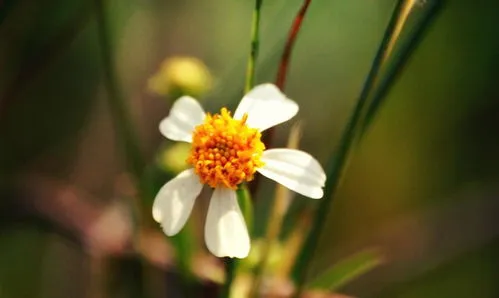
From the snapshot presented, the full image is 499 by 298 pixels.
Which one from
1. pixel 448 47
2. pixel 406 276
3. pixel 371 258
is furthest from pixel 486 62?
pixel 371 258

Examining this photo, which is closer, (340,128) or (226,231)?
(226,231)

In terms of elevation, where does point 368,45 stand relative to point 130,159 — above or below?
above

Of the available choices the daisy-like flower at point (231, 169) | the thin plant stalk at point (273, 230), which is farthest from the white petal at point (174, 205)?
the thin plant stalk at point (273, 230)

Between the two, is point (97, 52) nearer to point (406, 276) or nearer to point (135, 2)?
point (135, 2)

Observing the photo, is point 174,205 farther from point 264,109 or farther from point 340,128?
point 340,128

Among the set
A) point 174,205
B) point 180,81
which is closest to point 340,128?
point 180,81

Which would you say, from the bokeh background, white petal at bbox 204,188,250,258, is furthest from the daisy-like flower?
the bokeh background

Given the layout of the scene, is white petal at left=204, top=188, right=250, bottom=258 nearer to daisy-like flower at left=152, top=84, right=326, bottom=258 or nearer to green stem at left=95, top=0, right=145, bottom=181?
daisy-like flower at left=152, top=84, right=326, bottom=258
